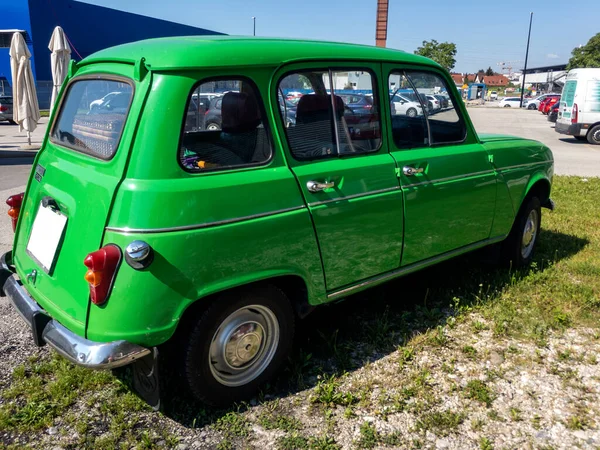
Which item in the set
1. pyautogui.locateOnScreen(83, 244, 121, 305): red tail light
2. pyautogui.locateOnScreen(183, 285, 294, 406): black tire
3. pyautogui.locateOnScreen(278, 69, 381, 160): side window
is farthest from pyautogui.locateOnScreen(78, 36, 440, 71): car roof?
pyautogui.locateOnScreen(183, 285, 294, 406): black tire

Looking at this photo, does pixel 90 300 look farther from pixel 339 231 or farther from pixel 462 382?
pixel 462 382

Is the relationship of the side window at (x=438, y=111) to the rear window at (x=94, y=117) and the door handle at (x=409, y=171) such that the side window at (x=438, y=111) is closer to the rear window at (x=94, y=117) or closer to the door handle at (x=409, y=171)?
the door handle at (x=409, y=171)

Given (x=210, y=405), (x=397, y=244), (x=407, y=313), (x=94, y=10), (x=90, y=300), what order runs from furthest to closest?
(x=94, y=10) → (x=407, y=313) → (x=397, y=244) → (x=210, y=405) → (x=90, y=300)

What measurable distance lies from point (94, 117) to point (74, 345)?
1303 mm

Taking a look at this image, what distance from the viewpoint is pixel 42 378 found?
128 inches

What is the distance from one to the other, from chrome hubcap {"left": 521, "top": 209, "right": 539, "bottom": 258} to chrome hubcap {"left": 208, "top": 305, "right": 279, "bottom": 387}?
303 cm

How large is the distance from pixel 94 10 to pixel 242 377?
3779 cm

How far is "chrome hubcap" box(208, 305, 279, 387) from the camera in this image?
2.86 m

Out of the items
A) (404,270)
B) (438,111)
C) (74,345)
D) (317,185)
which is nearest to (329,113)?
(317,185)

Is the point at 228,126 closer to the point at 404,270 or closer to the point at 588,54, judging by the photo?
the point at 404,270

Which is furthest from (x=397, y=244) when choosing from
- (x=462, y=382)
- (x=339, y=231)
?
(x=462, y=382)

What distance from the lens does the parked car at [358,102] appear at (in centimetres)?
334

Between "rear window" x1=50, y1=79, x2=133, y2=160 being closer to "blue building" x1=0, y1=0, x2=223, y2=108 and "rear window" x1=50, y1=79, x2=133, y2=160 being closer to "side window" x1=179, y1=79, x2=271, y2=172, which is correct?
"side window" x1=179, y1=79, x2=271, y2=172

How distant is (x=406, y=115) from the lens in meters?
3.73
